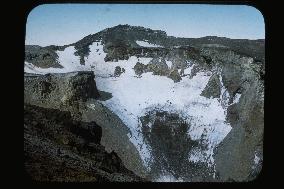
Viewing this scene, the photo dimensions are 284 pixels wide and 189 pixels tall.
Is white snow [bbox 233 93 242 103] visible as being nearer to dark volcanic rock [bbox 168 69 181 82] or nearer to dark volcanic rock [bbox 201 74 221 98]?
dark volcanic rock [bbox 201 74 221 98]

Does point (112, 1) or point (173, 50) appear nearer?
point (112, 1)

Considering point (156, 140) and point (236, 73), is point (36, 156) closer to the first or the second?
point (156, 140)

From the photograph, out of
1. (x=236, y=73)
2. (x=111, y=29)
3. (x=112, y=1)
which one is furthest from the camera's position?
(x=236, y=73)

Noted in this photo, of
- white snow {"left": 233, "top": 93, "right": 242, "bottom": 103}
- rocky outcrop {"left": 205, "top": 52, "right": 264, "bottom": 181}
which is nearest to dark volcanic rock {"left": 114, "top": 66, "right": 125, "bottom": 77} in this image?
rocky outcrop {"left": 205, "top": 52, "right": 264, "bottom": 181}

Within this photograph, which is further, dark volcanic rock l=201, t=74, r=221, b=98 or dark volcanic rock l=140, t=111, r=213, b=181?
dark volcanic rock l=201, t=74, r=221, b=98

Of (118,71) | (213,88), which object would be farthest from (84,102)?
(213,88)

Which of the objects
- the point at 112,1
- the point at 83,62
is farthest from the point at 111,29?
the point at 112,1

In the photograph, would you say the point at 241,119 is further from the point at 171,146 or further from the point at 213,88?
the point at 171,146
